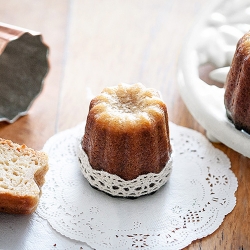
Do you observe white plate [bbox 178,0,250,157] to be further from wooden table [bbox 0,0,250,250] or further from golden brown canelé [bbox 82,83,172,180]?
golden brown canelé [bbox 82,83,172,180]

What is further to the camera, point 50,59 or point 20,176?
point 50,59

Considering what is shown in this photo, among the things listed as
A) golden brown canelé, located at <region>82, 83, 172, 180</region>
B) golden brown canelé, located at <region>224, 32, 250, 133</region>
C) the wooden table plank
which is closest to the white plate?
golden brown canelé, located at <region>224, 32, 250, 133</region>

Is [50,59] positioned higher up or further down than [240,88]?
further down

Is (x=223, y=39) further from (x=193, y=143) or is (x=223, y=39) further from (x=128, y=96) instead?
(x=128, y=96)

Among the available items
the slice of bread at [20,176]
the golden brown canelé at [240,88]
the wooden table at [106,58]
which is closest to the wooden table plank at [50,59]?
the wooden table at [106,58]

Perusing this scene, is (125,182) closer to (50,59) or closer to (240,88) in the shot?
(240,88)

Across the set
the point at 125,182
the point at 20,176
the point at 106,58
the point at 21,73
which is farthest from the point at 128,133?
the point at 106,58

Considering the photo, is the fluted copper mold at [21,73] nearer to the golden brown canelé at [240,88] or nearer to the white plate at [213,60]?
the white plate at [213,60]
